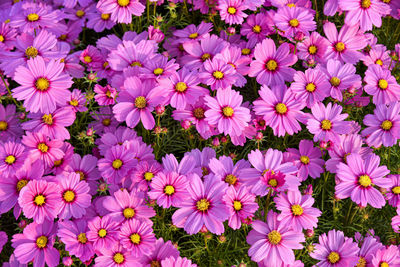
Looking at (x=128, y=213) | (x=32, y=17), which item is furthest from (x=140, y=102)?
(x=32, y=17)

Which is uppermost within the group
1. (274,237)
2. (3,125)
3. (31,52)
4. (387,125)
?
(387,125)

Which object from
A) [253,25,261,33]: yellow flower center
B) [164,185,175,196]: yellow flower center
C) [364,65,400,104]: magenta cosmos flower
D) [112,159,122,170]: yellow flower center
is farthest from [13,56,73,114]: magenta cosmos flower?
[364,65,400,104]: magenta cosmos flower

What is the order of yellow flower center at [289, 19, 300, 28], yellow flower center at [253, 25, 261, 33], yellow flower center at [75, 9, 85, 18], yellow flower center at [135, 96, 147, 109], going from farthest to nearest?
1. yellow flower center at [75, 9, 85, 18]
2. yellow flower center at [253, 25, 261, 33]
3. yellow flower center at [289, 19, 300, 28]
4. yellow flower center at [135, 96, 147, 109]

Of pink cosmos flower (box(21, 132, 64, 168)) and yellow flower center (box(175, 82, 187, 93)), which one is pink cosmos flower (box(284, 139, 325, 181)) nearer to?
yellow flower center (box(175, 82, 187, 93))

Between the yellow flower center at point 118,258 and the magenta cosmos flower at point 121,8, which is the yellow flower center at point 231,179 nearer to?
the yellow flower center at point 118,258

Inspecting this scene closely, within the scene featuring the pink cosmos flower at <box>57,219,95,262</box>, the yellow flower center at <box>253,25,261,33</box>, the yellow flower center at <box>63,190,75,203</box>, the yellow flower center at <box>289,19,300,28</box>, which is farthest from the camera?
the yellow flower center at <box>253,25,261,33</box>

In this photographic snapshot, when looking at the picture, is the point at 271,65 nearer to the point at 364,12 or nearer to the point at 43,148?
the point at 364,12
